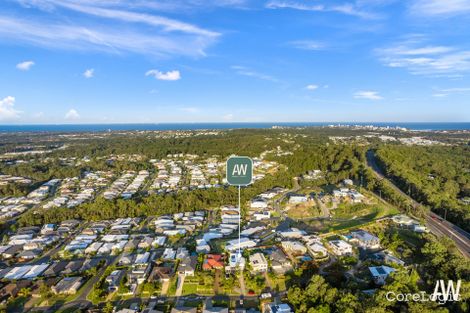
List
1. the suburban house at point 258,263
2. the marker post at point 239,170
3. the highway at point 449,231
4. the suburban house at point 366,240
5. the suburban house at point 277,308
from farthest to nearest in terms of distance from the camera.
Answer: the suburban house at point 366,240 → the highway at point 449,231 → the suburban house at point 258,263 → the suburban house at point 277,308 → the marker post at point 239,170

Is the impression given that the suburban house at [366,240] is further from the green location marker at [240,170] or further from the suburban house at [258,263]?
the green location marker at [240,170]

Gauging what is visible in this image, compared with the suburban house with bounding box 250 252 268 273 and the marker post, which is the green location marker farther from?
the suburban house with bounding box 250 252 268 273

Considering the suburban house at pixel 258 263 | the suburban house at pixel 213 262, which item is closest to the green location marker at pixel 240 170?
the suburban house at pixel 258 263

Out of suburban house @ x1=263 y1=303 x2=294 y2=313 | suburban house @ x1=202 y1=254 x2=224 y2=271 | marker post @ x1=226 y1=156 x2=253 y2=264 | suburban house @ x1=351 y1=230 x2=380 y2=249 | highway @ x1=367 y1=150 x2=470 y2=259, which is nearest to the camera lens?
marker post @ x1=226 y1=156 x2=253 y2=264

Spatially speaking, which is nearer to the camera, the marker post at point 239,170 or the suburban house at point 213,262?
the marker post at point 239,170

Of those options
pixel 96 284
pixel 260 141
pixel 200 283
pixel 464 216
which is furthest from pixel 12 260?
pixel 260 141

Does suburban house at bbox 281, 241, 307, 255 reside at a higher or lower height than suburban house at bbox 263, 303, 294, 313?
higher

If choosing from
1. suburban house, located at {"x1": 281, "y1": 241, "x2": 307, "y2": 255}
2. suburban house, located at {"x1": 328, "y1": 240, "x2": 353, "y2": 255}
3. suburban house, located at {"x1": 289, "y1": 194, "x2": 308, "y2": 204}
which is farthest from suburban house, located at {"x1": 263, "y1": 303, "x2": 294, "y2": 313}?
suburban house, located at {"x1": 289, "y1": 194, "x2": 308, "y2": 204}

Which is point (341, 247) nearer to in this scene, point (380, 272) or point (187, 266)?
point (380, 272)

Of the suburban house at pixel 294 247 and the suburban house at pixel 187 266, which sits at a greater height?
the suburban house at pixel 294 247

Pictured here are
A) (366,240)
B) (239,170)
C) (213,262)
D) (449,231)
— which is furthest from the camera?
(449,231)

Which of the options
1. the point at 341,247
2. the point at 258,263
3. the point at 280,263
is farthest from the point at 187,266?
the point at 341,247

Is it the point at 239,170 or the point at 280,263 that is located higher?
the point at 239,170
